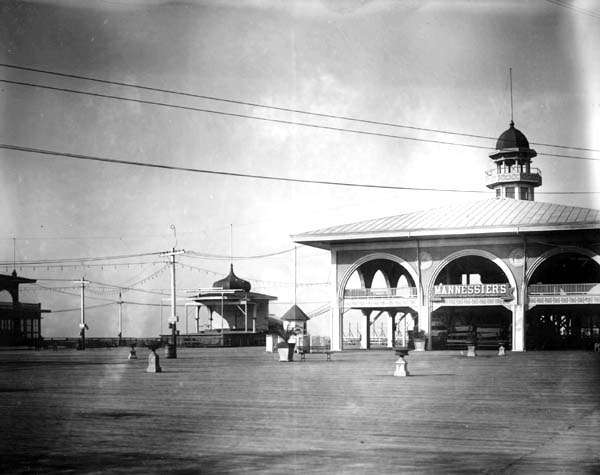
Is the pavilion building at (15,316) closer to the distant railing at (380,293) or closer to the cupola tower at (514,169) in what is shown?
the distant railing at (380,293)

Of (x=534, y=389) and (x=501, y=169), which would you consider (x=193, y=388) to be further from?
(x=501, y=169)

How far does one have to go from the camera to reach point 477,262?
52969mm

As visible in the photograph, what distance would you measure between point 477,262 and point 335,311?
34.3ft

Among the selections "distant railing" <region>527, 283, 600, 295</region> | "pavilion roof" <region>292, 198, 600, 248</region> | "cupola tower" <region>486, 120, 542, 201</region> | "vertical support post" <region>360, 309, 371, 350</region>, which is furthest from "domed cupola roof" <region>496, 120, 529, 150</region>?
"distant railing" <region>527, 283, 600, 295</region>

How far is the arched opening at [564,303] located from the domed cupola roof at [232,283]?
28.2 meters

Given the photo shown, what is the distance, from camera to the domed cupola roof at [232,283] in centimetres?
7588

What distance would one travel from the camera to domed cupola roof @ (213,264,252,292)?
75.9 meters

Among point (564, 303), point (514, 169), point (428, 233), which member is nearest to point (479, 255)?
point (428, 233)

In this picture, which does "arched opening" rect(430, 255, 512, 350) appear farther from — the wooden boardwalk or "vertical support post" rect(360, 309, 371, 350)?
the wooden boardwalk

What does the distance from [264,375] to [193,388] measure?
4.96 meters

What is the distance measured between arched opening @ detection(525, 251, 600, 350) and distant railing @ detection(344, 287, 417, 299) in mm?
6645

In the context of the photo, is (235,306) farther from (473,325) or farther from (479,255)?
(479,255)

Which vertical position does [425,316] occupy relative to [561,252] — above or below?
below

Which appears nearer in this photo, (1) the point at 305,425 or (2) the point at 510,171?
(1) the point at 305,425
